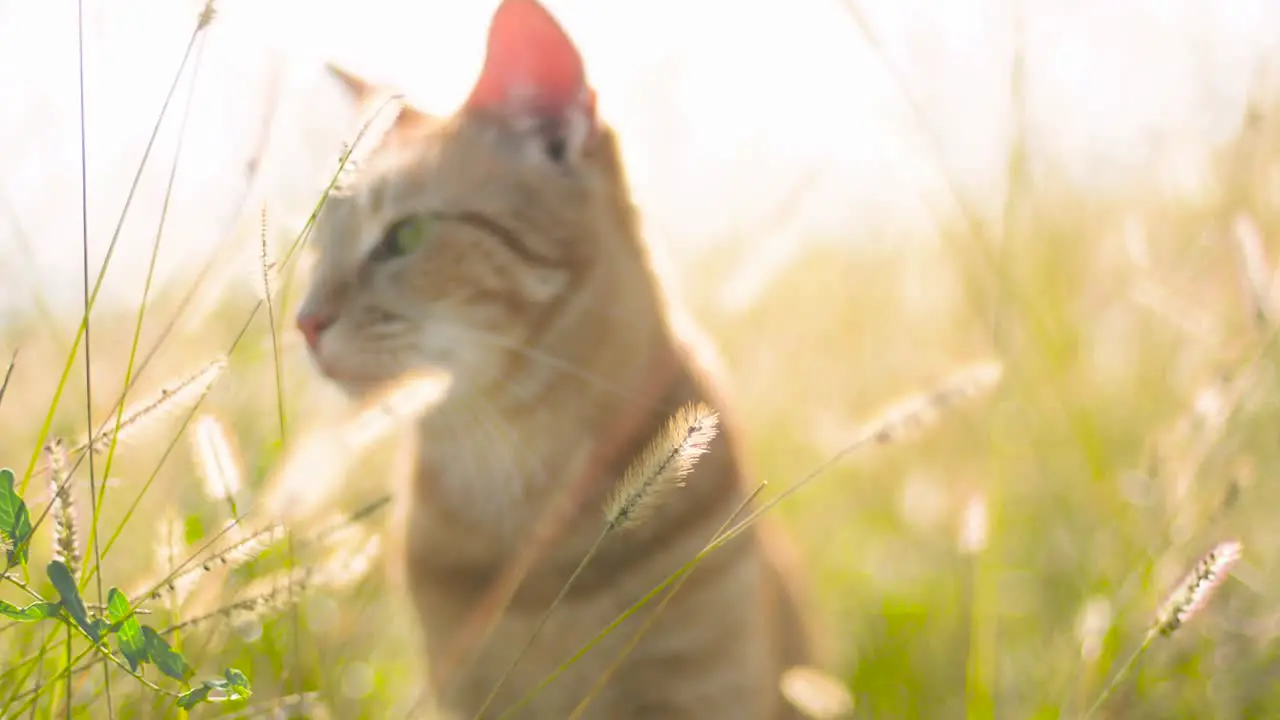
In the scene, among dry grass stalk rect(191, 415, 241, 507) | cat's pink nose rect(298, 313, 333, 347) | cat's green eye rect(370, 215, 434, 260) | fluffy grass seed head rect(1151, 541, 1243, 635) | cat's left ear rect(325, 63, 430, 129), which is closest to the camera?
fluffy grass seed head rect(1151, 541, 1243, 635)

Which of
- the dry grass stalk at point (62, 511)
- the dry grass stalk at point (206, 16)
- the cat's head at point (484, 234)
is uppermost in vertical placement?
the dry grass stalk at point (206, 16)

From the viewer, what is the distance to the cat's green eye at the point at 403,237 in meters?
1.59

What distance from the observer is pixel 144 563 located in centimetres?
193

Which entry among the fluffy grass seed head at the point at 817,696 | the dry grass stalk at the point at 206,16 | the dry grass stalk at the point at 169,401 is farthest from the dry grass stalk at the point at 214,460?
the fluffy grass seed head at the point at 817,696

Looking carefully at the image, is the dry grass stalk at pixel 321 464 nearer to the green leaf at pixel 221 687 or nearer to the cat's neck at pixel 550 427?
the green leaf at pixel 221 687

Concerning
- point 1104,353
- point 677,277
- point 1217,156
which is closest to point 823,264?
point 1104,353

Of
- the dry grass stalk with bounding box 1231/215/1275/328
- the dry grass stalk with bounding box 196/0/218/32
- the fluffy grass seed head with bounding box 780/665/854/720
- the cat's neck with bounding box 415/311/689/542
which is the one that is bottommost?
the fluffy grass seed head with bounding box 780/665/854/720

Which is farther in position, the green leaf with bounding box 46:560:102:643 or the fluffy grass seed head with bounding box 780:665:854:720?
the fluffy grass seed head with bounding box 780:665:854:720

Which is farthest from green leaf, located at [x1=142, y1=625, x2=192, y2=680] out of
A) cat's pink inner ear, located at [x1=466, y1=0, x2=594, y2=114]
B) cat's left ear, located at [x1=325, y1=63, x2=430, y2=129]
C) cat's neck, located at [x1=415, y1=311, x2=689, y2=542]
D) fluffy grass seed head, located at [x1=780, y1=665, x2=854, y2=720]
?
cat's left ear, located at [x1=325, y1=63, x2=430, y2=129]

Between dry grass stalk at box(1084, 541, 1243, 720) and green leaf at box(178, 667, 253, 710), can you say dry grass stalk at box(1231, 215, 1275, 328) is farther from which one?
green leaf at box(178, 667, 253, 710)

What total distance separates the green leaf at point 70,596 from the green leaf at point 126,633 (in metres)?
0.02

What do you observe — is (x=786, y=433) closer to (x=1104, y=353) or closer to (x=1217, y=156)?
(x=1104, y=353)

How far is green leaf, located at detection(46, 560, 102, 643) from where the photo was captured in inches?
26.6

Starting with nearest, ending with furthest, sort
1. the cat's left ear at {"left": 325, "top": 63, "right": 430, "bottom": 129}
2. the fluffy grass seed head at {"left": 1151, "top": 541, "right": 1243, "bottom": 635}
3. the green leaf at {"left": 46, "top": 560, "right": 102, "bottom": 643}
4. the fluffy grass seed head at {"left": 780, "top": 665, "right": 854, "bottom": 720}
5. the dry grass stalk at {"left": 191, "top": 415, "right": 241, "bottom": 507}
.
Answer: the green leaf at {"left": 46, "top": 560, "right": 102, "bottom": 643} < the fluffy grass seed head at {"left": 1151, "top": 541, "right": 1243, "bottom": 635} < the dry grass stalk at {"left": 191, "top": 415, "right": 241, "bottom": 507} < the fluffy grass seed head at {"left": 780, "top": 665, "right": 854, "bottom": 720} < the cat's left ear at {"left": 325, "top": 63, "right": 430, "bottom": 129}
